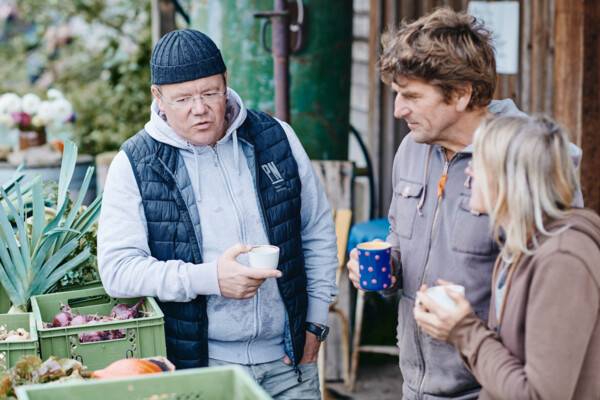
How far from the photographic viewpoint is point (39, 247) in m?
2.59

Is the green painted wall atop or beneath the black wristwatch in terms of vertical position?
atop

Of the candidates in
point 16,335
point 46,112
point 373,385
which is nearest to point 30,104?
point 46,112

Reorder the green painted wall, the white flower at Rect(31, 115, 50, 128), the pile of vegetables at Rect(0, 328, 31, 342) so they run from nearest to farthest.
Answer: the pile of vegetables at Rect(0, 328, 31, 342) → the green painted wall → the white flower at Rect(31, 115, 50, 128)

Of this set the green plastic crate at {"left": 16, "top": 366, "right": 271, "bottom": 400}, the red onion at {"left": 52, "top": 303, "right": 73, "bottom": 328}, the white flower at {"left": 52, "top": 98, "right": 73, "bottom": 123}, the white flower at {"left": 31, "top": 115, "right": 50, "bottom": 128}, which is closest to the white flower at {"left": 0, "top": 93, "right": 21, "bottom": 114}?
the white flower at {"left": 31, "top": 115, "right": 50, "bottom": 128}

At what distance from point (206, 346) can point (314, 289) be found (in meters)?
0.47

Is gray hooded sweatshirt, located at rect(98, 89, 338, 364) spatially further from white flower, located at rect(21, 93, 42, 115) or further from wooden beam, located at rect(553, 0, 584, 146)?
white flower, located at rect(21, 93, 42, 115)

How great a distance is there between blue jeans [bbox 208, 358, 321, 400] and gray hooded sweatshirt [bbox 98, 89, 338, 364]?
3cm

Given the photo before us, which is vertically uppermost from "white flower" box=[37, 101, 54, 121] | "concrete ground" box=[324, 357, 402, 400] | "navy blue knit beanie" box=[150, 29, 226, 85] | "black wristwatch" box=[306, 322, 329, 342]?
"navy blue knit beanie" box=[150, 29, 226, 85]

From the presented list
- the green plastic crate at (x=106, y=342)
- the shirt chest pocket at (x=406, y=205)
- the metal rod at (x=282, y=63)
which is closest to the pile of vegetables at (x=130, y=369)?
the green plastic crate at (x=106, y=342)

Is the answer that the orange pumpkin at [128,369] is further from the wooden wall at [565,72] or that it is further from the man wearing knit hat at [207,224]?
the wooden wall at [565,72]

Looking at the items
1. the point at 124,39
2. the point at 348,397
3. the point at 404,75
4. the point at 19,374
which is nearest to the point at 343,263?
the point at 348,397

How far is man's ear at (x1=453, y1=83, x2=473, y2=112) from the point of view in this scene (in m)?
2.18

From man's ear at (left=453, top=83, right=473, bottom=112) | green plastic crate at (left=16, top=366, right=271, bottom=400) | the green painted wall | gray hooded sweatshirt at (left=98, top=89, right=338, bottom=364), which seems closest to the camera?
green plastic crate at (left=16, top=366, right=271, bottom=400)

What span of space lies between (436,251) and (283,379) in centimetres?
73
